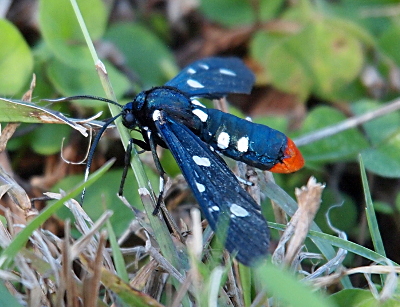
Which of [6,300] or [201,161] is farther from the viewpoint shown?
[201,161]

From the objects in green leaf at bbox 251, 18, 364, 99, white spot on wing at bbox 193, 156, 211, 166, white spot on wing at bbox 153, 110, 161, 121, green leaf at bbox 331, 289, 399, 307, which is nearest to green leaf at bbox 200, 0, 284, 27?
green leaf at bbox 251, 18, 364, 99

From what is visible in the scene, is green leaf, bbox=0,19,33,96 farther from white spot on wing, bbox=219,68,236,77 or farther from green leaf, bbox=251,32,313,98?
green leaf, bbox=251,32,313,98

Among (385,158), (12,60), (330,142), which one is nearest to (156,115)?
(12,60)

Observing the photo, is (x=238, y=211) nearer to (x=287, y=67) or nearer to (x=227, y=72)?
(x=227, y=72)

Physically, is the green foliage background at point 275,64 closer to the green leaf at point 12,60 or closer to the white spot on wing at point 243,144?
the green leaf at point 12,60

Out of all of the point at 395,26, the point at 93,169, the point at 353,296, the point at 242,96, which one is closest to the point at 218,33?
the point at 242,96

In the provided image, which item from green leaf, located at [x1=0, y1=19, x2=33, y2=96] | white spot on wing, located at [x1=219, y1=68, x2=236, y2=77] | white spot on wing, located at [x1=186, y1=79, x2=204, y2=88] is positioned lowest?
white spot on wing, located at [x1=219, y1=68, x2=236, y2=77]
